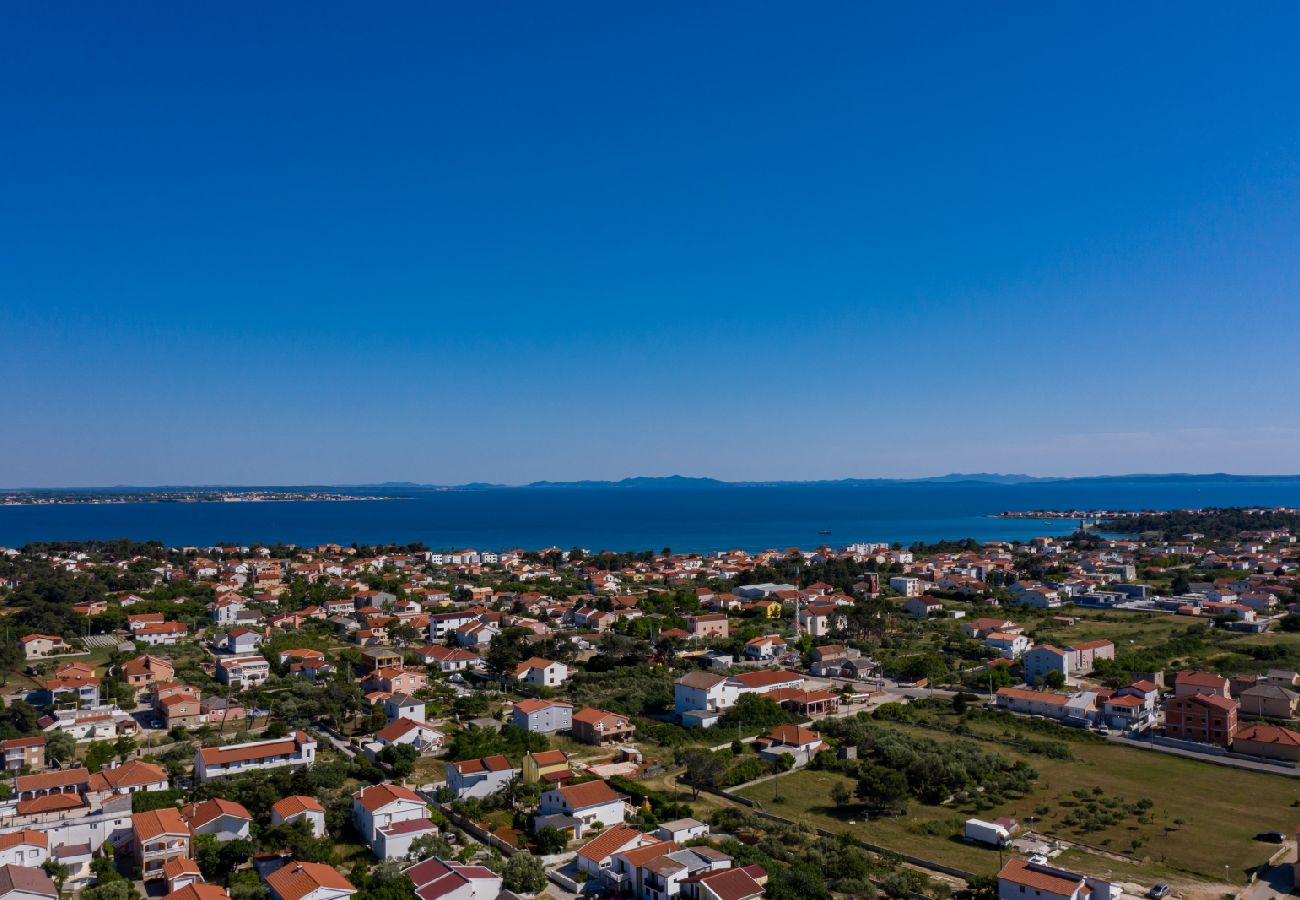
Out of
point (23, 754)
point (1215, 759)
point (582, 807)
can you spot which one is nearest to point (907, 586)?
point (1215, 759)

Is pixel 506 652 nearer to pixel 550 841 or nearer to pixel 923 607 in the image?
pixel 550 841

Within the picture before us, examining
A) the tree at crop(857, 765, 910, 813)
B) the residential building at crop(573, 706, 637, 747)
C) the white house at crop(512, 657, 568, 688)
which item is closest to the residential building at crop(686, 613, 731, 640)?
the white house at crop(512, 657, 568, 688)

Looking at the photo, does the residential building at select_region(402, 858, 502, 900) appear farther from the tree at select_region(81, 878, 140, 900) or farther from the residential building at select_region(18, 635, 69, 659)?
the residential building at select_region(18, 635, 69, 659)

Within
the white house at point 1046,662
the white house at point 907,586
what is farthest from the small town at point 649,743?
the white house at point 907,586

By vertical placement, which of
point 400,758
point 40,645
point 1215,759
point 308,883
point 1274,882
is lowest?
point 1215,759

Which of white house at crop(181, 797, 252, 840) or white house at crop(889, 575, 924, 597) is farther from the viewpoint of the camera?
white house at crop(889, 575, 924, 597)

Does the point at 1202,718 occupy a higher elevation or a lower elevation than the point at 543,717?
higher

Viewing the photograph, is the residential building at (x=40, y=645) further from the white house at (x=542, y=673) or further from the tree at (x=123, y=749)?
the white house at (x=542, y=673)
